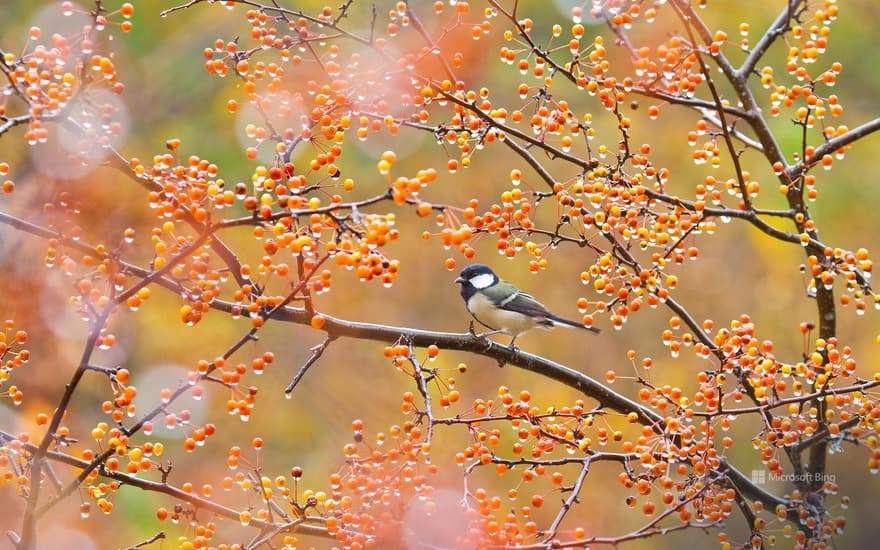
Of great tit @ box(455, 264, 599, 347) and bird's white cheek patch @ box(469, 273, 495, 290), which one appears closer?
great tit @ box(455, 264, 599, 347)

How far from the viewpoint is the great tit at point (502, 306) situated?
502 centimetres

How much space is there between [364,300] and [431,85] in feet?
20.1

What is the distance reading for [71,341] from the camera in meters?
6.55

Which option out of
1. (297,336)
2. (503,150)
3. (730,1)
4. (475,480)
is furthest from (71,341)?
(730,1)

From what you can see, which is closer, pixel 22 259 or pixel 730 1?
pixel 22 259

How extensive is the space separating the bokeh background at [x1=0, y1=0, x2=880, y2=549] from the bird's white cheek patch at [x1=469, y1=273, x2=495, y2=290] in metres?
2.47

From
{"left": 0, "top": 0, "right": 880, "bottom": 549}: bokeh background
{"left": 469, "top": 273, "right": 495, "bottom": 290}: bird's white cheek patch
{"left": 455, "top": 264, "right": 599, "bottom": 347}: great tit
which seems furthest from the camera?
{"left": 0, "top": 0, "right": 880, "bottom": 549}: bokeh background

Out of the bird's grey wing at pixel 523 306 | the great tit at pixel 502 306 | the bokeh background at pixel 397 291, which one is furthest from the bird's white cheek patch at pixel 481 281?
the bokeh background at pixel 397 291

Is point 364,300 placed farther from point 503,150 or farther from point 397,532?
point 397,532

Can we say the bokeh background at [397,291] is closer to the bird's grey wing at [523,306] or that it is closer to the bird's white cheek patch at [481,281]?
the bird's white cheek patch at [481,281]

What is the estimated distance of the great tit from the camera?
16.5 ft

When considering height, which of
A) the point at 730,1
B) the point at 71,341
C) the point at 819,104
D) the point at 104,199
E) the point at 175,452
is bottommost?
the point at 175,452

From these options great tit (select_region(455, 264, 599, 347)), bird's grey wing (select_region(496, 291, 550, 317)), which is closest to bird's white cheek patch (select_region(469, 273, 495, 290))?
great tit (select_region(455, 264, 599, 347))

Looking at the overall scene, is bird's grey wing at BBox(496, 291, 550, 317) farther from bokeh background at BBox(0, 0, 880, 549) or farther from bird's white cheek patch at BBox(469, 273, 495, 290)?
bokeh background at BBox(0, 0, 880, 549)
